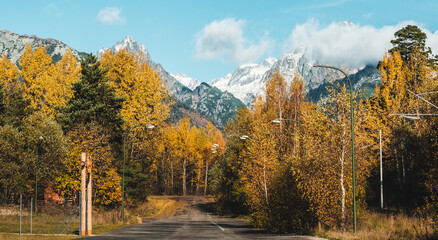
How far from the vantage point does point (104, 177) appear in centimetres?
4028

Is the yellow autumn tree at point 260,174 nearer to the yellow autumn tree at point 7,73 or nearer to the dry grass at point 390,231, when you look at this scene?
the dry grass at point 390,231

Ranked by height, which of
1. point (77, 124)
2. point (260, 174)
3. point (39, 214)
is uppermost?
point (77, 124)

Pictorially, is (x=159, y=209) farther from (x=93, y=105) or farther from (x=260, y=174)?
(x=260, y=174)

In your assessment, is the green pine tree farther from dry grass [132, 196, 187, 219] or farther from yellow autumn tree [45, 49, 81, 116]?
dry grass [132, 196, 187, 219]

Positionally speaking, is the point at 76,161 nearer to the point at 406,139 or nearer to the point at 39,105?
the point at 39,105

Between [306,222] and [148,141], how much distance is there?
91.3 ft

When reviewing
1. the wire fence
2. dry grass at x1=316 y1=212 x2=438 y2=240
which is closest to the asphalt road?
dry grass at x1=316 y1=212 x2=438 y2=240

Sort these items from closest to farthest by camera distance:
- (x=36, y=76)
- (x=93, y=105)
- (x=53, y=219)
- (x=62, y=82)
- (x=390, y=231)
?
(x=390, y=231)
(x=53, y=219)
(x=93, y=105)
(x=62, y=82)
(x=36, y=76)

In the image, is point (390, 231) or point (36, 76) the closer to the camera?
point (390, 231)

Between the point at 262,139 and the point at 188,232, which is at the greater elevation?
the point at 262,139

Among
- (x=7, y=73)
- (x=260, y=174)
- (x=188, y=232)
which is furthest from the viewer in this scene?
(x=7, y=73)

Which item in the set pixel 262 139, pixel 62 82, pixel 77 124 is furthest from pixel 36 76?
pixel 262 139

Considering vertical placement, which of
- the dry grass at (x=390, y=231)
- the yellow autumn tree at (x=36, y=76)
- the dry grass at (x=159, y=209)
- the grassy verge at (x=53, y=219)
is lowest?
the dry grass at (x=159, y=209)

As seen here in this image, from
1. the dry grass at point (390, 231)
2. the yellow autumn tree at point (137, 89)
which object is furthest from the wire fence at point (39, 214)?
the dry grass at point (390, 231)
